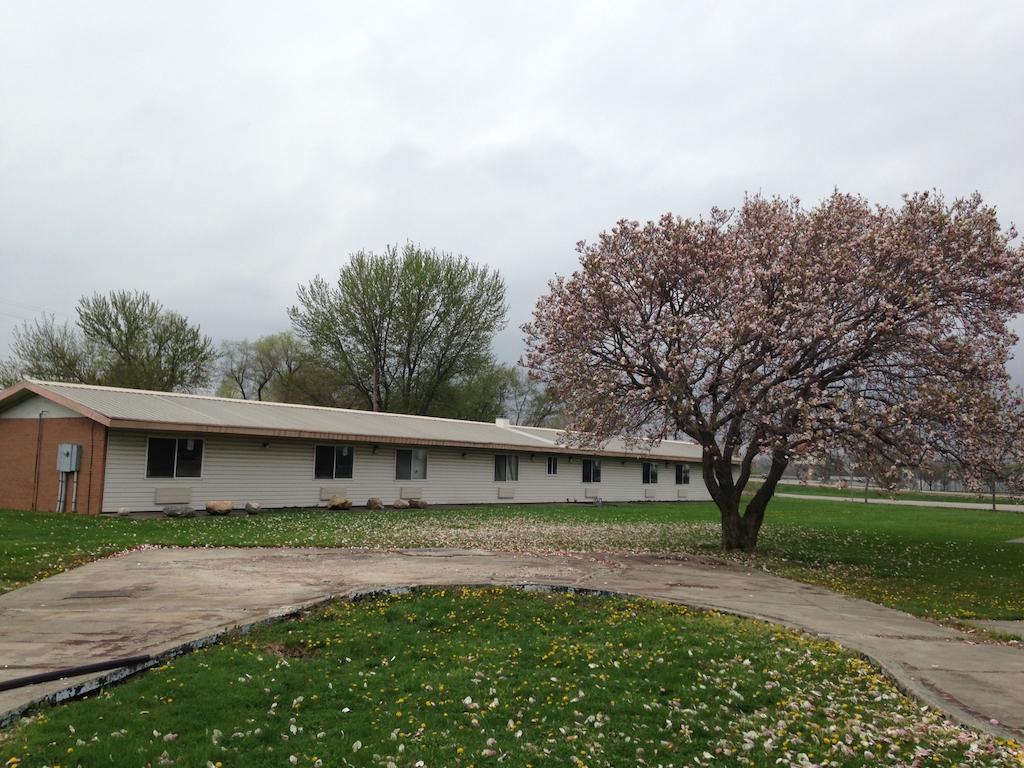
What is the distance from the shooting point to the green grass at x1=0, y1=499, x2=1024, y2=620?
13.0 m

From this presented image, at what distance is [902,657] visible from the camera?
7941 millimetres

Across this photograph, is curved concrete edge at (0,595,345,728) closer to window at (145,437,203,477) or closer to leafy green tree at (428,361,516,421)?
window at (145,437,203,477)

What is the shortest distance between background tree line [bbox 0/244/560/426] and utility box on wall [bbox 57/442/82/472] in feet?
75.4

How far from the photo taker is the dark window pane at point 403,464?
97.3 feet

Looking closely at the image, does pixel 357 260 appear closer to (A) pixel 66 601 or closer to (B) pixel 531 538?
(B) pixel 531 538

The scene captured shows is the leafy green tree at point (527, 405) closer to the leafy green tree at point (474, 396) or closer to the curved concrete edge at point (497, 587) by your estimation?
the leafy green tree at point (474, 396)

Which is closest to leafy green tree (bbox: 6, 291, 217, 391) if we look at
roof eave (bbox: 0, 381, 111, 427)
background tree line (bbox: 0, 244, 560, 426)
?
background tree line (bbox: 0, 244, 560, 426)

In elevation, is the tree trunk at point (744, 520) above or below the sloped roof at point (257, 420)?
below

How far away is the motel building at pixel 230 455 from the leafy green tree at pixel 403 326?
1318 cm

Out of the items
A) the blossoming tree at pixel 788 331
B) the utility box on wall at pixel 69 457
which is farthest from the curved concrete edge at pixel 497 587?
the utility box on wall at pixel 69 457

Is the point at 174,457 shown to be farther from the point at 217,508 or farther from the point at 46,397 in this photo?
the point at 46,397

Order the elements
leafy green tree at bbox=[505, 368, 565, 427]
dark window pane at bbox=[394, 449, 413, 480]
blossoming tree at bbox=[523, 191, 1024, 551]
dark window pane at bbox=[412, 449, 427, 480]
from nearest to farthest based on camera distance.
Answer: blossoming tree at bbox=[523, 191, 1024, 551]
dark window pane at bbox=[394, 449, 413, 480]
dark window pane at bbox=[412, 449, 427, 480]
leafy green tree at bbox=[505, 368, 565, 427]

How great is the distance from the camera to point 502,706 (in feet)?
20.0

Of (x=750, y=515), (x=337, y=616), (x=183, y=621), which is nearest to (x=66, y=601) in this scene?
(x=183, y=621)
